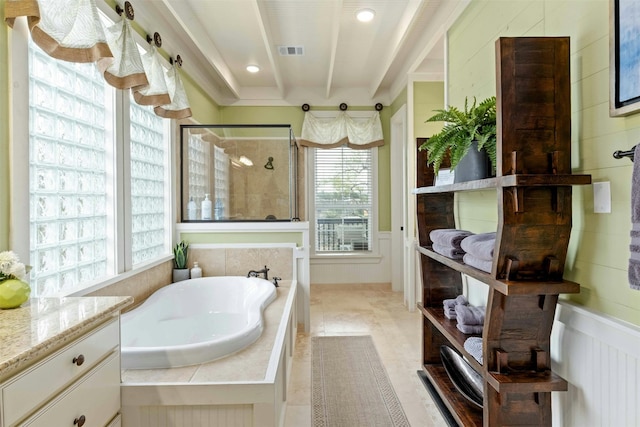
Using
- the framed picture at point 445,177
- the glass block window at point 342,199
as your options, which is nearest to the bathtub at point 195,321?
the framed picture at point 445,177

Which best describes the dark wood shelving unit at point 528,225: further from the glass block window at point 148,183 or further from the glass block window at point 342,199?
the glass block window at point 342,199

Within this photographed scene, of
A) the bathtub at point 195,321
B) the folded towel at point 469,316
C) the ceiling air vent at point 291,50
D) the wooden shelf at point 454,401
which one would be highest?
the ceiling air vent at point 291,50

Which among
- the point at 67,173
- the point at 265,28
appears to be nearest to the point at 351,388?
Answer: the point at 67,173

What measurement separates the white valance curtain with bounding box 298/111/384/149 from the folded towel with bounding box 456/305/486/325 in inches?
132

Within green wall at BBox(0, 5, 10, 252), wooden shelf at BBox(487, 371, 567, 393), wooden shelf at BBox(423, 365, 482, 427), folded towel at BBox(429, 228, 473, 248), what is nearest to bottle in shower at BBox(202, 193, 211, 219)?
green wall at BBox(0, 5, 10, 252)

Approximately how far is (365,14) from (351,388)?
282cm

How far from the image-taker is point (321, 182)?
199 inches

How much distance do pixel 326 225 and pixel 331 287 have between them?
0.86m

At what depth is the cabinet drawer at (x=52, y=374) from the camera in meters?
0.90

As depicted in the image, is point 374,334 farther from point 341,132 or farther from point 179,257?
point 341,132

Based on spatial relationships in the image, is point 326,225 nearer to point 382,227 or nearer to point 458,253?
point 382,227

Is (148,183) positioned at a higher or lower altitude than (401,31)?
lower

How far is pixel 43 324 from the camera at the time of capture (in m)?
1.11

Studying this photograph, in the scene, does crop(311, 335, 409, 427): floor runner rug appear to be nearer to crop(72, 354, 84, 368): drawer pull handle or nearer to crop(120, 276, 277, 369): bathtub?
crop(120, 276, 277, 369): bathtub
